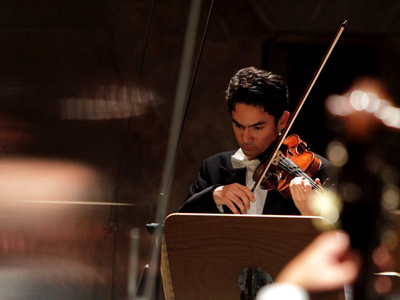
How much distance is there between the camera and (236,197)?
133 centimetres

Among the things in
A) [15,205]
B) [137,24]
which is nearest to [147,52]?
[137,24]

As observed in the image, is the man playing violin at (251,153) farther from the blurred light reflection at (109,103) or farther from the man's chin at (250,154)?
the blurred light reflection at (109,103)

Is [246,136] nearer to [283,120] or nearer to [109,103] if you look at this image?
[283,120]

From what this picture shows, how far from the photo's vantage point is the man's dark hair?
147 cm

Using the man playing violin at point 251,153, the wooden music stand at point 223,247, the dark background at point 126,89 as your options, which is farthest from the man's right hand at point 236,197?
the dark background at point 126,89

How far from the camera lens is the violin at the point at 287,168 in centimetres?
142

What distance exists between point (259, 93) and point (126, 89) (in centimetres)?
73

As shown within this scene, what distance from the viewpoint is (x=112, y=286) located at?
6.95 ft

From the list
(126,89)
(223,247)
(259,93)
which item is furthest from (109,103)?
(223,247)

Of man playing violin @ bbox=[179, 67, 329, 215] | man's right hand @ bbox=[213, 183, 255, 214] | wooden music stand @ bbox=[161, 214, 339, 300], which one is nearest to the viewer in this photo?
wooden music stand @ bbox=[161, 214, 339, 300]

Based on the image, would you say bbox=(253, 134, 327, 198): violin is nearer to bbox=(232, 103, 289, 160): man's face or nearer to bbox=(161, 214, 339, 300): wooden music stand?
bbox=(232, 103, 289, 160): man's face

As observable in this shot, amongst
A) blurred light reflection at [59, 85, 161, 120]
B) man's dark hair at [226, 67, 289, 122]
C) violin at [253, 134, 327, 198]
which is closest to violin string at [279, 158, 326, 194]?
violin at [253, 134, 327, 198]

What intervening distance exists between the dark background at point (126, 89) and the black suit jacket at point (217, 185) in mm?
548

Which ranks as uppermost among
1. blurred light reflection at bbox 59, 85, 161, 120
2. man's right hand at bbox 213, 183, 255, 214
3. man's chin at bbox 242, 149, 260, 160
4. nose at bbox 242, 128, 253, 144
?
blurred light reflection at bbox 59, 85, 161, 120
